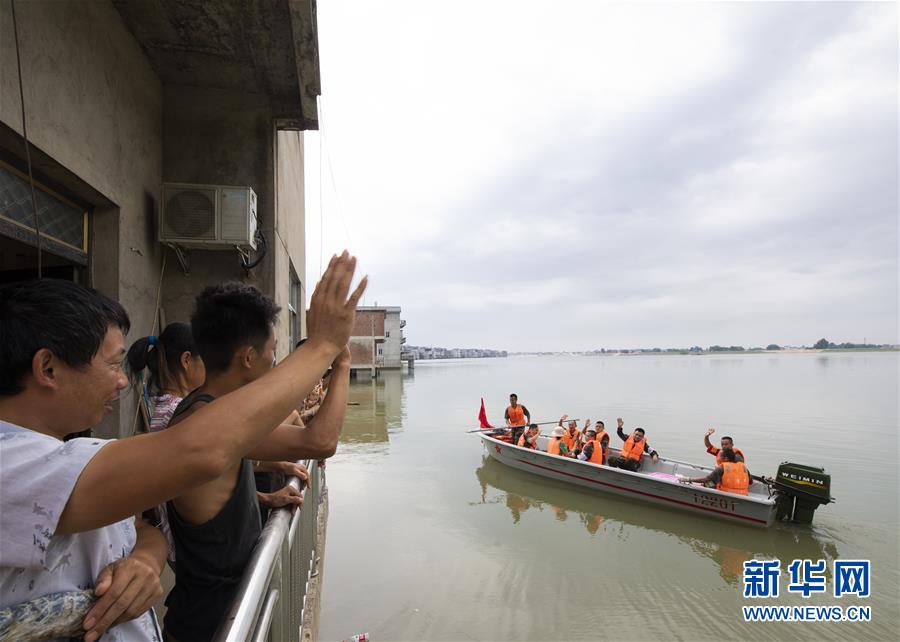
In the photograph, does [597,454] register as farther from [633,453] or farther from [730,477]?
[730,477]

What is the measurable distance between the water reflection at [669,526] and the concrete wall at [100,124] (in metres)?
9.26

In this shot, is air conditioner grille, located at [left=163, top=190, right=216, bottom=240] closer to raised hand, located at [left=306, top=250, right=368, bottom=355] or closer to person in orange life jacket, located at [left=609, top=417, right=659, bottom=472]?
raised hand, located at [left=306, top=250, right=368, bottom=355]

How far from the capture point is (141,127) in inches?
164

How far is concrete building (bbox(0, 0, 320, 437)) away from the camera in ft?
8.89

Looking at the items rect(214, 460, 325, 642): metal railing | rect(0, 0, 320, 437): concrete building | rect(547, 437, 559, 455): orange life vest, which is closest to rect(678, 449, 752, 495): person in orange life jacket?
rect(547, 437, 559, 455): orange life vest

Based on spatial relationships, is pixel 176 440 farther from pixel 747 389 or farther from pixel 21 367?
pixel 747 389

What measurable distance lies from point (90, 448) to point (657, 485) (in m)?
11.4

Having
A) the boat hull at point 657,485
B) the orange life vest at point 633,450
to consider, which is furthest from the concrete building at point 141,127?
the orange life vest at point 633,450

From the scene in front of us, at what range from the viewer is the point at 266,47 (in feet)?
14.3

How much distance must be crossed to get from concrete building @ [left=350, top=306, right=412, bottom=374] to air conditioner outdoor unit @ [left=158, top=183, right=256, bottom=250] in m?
35.7

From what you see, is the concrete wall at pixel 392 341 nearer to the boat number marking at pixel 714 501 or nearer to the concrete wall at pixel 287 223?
the concrete wall at pixel 287 223

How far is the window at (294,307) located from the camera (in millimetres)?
8303

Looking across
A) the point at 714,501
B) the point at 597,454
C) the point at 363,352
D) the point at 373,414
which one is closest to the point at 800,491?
the point at 714,501

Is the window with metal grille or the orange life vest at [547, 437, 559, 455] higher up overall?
the window with metal grille
